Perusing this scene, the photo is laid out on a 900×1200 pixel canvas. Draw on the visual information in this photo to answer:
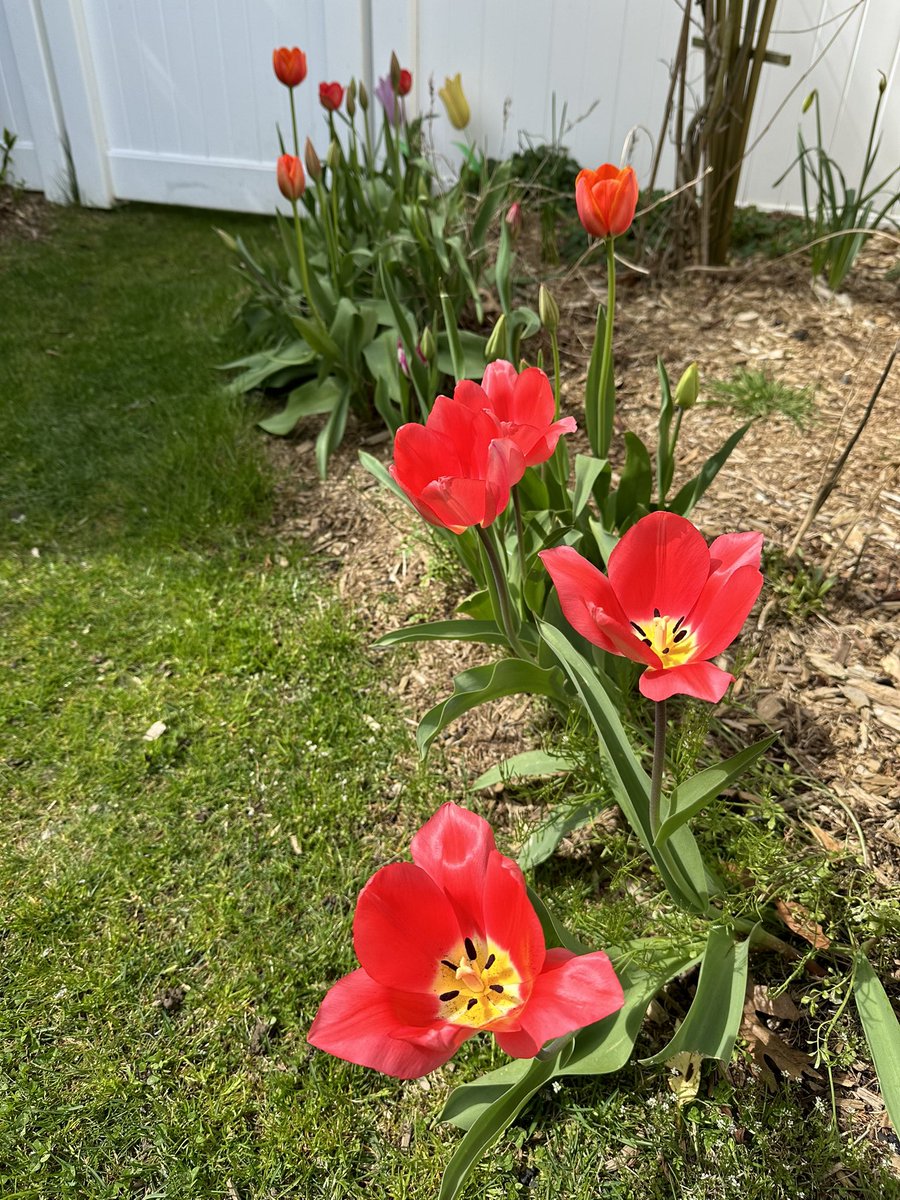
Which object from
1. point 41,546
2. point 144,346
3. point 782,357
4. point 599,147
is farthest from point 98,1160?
point 599,147

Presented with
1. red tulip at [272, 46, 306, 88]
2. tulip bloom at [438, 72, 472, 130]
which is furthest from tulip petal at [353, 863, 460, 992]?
tulip bloom at [438, 72, 472, 130]

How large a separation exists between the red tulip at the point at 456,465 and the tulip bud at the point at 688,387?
0.58 meters

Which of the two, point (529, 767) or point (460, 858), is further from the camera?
point (529, 767)

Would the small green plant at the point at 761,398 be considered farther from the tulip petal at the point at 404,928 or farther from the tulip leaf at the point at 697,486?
the tulip petal at the point at 404,928

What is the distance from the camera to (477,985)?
958mm

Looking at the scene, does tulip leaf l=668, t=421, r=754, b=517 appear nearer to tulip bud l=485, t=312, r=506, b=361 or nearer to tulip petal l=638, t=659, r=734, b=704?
tulip bud l=485, t=312, r=506, b=361

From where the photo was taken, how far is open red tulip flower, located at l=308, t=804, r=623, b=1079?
87 cm

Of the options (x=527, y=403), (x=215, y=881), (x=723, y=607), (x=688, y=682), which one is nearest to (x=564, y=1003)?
(x=688, y=682)

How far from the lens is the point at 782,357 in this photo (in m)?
2.90

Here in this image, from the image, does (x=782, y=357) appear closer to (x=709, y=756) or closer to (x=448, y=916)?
(x=709, y=756)

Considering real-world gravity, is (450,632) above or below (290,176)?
below

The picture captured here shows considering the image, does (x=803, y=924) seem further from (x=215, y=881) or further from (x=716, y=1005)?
(x=215, y=881)

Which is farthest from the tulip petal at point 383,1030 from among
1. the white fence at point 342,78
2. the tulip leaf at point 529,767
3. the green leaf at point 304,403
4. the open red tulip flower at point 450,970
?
the white fence at point 342,78

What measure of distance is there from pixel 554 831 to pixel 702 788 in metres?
0.44
